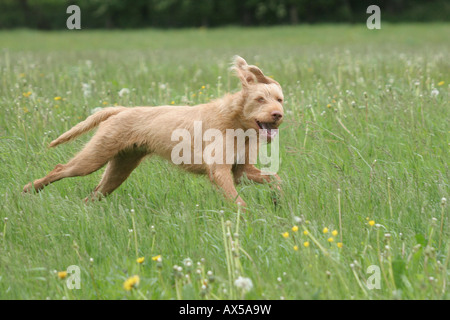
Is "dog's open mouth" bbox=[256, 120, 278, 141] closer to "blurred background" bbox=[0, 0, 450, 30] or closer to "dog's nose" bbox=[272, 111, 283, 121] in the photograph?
"dog's nose" bbox=[272, 111, 283, 121]

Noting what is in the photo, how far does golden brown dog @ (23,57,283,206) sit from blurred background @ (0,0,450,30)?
34619 millimetres

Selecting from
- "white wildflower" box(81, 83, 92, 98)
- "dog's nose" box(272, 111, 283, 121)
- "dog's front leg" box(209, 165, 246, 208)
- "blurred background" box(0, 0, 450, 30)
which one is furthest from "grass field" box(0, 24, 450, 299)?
"blurred background" box(0, 0, 450, 30)

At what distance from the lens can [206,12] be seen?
43.4 meters

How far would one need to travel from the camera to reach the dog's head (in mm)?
4203

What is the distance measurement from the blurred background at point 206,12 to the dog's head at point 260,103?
34614mm

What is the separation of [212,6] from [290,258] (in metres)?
41.9

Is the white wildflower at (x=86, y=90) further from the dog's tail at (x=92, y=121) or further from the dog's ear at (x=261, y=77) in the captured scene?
the dog's ear at (x=261, y=77)

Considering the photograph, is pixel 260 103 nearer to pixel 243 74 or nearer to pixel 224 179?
pixel 243 74

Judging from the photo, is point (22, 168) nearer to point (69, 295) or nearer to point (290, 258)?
point (69, 295)

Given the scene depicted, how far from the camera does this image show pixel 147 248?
11.9 feet

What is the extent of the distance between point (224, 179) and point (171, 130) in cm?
69

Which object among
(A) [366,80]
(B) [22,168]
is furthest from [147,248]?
(A) [366,80]

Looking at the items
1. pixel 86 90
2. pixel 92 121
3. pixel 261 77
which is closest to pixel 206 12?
pixel 86 90

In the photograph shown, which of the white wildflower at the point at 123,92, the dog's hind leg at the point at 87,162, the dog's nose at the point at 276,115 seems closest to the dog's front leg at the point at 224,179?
the dog's nose at the point at 276,115
